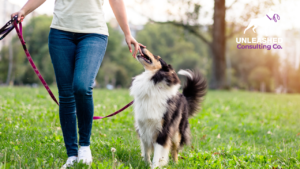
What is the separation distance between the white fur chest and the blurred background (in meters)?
0.57

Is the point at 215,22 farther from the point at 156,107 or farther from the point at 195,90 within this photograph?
the point at 156,107

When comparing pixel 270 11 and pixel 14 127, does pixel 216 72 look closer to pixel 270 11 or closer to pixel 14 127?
pixel 270 11

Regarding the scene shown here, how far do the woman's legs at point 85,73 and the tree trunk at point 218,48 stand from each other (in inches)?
618

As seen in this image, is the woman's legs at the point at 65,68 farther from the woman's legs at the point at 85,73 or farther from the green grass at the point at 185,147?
the green grass at the point at 185,147

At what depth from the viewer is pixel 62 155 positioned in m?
3.22

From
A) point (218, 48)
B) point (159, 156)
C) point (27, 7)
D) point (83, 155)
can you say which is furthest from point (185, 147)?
point (218, 48)

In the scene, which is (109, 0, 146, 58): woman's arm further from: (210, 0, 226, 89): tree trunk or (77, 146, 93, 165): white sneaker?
(210, 0, 226, 89): tree trunk

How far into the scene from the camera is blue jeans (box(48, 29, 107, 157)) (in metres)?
2.60

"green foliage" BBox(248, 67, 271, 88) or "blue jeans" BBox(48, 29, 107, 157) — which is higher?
"blue jeans" BBox(48, 29, 107, 157)

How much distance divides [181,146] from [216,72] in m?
14.9

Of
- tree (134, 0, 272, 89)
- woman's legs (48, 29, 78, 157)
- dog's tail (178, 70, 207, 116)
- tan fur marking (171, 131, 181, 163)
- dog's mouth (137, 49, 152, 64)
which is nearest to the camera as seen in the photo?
woman's legs (48, 29, 78, 157)

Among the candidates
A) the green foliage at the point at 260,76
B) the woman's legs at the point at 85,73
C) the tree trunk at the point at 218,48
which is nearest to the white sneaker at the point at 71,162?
the woman's legs at the point at 85,73

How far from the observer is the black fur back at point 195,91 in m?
4.33

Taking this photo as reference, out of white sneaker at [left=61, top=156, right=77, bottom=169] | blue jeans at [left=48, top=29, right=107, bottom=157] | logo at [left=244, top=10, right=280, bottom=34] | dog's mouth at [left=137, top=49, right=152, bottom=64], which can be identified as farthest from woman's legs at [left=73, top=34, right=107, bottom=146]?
logo at [left=244, top=10, right=280, bottom=34]
